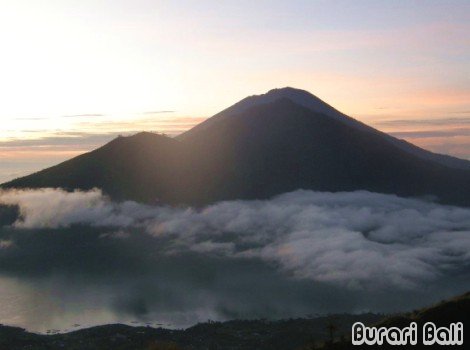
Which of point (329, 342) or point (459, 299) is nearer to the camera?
point (329, 342)

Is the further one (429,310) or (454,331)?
(429,310)

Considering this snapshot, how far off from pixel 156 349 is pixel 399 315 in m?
57.9

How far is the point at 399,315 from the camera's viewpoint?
6719 cm

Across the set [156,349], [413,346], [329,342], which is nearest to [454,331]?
[413,346]

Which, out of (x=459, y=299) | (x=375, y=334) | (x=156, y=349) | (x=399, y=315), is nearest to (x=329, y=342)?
(x=375, y=334)

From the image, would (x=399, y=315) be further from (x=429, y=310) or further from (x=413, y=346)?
(x=413, y=346)

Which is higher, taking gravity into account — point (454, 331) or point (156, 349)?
point (454, 331)

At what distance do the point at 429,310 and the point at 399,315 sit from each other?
Answer: 3352 mm

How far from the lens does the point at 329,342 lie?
62.3 m

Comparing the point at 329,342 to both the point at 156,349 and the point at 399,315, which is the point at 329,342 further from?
the point at 156,349

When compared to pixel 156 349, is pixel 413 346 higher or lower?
higher

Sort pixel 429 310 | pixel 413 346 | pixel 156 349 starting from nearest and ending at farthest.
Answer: pixel 413 346 → pixel 429 310 → pixel 156 349

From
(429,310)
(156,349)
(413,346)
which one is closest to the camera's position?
(413,346)

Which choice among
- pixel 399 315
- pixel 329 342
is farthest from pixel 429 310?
pixel 329 342
